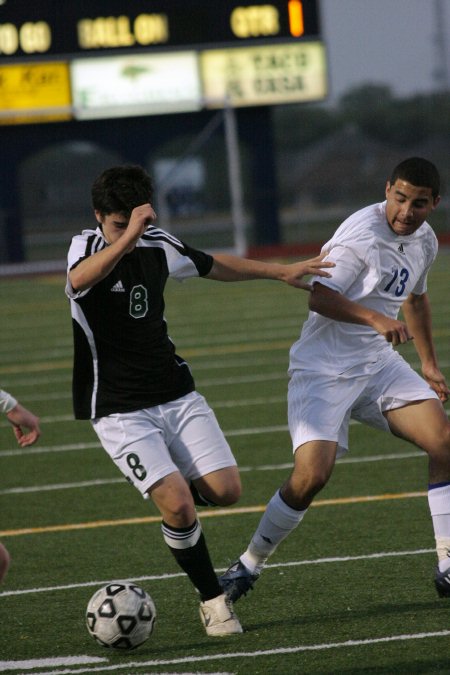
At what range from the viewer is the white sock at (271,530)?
542 centimetres

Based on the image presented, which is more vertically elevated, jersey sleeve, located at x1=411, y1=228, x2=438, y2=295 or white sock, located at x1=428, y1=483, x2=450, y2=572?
jersey sleeve, located at x1=411, y1=228, x2=438, y2=295

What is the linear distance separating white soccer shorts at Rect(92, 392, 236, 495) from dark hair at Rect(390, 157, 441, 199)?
130 cm

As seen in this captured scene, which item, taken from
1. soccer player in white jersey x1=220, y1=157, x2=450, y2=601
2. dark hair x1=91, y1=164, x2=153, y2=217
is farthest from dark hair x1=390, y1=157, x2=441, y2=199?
dark hair x1=91, y1=164, x2=153, y2=217

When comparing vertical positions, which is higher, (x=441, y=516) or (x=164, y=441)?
(x=164, y=441)

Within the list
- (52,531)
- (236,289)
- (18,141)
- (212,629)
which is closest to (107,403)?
(212,629)

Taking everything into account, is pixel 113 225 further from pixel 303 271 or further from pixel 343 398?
pixel 343 398

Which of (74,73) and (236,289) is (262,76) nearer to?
(74,73)

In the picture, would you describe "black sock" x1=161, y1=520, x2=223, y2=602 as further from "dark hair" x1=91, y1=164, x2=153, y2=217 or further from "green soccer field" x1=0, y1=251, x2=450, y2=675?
"dark hair" x1=91, y1=164, x2=153, y2=217

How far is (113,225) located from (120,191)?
6.0 inches

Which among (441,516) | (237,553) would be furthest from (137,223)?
(237,553)

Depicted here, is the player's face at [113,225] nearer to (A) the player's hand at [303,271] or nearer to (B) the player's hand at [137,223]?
(B) the player's hand at [137,223]

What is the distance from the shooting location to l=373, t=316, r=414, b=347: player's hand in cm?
507

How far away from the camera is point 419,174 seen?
543 centimetres

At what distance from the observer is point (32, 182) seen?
4959cm
